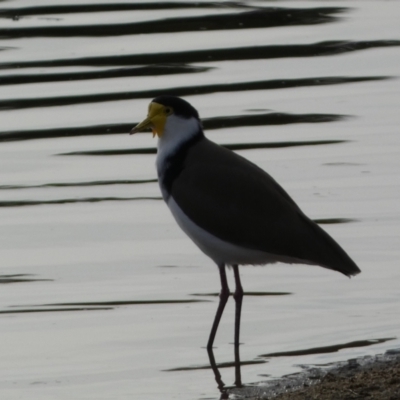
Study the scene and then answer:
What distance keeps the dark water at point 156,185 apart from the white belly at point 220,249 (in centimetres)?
50

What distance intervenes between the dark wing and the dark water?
→ 598mm

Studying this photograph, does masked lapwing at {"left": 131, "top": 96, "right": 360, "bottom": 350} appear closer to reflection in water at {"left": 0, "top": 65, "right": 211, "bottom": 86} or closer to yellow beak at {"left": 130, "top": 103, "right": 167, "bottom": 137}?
yellow beak at {"left": 130, "top": 103, "right": 167, "bottom": 137}

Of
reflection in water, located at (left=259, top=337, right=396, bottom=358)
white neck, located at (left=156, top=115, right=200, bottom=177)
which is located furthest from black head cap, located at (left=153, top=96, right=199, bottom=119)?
reflection in water, located at (left=259, top=337, right=396, bottom=358)

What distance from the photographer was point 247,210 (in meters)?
8.05

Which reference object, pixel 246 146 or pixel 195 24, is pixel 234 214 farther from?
pixel 195 24

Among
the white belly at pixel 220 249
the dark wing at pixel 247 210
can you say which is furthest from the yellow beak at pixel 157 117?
the white belly at pixel 220 249

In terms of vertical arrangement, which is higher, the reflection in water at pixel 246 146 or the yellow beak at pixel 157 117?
the yellow beak at pixel 157 117

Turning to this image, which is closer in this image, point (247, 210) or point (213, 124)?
point (247, 210)

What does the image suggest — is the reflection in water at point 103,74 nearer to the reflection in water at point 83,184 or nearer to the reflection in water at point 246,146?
the reflection in water at point 246,146

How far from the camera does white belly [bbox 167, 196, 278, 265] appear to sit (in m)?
8.02

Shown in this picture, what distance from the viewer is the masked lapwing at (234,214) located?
25.9 ft

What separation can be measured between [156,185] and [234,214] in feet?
10.2

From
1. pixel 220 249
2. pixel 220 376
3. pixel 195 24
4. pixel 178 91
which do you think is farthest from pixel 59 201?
pixel 195 24

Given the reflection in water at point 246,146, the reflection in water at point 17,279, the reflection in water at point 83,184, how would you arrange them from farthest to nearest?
the reflection in water at point 246,146 → the reflection in water at point 83,184 → the reflection in water at point 17,279
